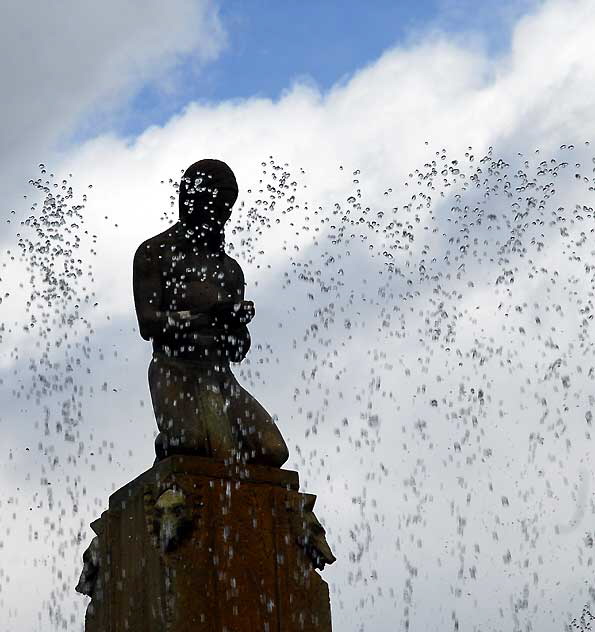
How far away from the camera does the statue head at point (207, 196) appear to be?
10.0 m

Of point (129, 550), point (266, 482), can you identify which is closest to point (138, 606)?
point (129, 550)

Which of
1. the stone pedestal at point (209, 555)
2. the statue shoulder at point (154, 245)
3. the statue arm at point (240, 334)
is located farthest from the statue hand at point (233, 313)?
the stone pedestal at point (209, 555)

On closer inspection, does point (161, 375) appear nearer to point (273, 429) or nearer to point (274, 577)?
point (273, 429)

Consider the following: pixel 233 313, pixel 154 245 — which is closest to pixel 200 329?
pixel 233 313

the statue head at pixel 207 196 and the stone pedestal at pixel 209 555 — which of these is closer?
the stone pedestal at pixel 209 555

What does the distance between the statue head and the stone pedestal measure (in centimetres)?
219

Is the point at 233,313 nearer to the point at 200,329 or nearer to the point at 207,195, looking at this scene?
the point at 200,329

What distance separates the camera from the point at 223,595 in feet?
27.7

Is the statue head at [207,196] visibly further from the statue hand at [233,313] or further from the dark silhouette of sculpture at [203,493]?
the statue hand at [233,313]

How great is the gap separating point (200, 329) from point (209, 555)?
192 centimetres

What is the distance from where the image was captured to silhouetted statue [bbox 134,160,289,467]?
9203mm

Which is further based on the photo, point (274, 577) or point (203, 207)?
point (203, 207)

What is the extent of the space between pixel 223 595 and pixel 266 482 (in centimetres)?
95

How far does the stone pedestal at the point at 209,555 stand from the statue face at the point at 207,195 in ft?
7.20
